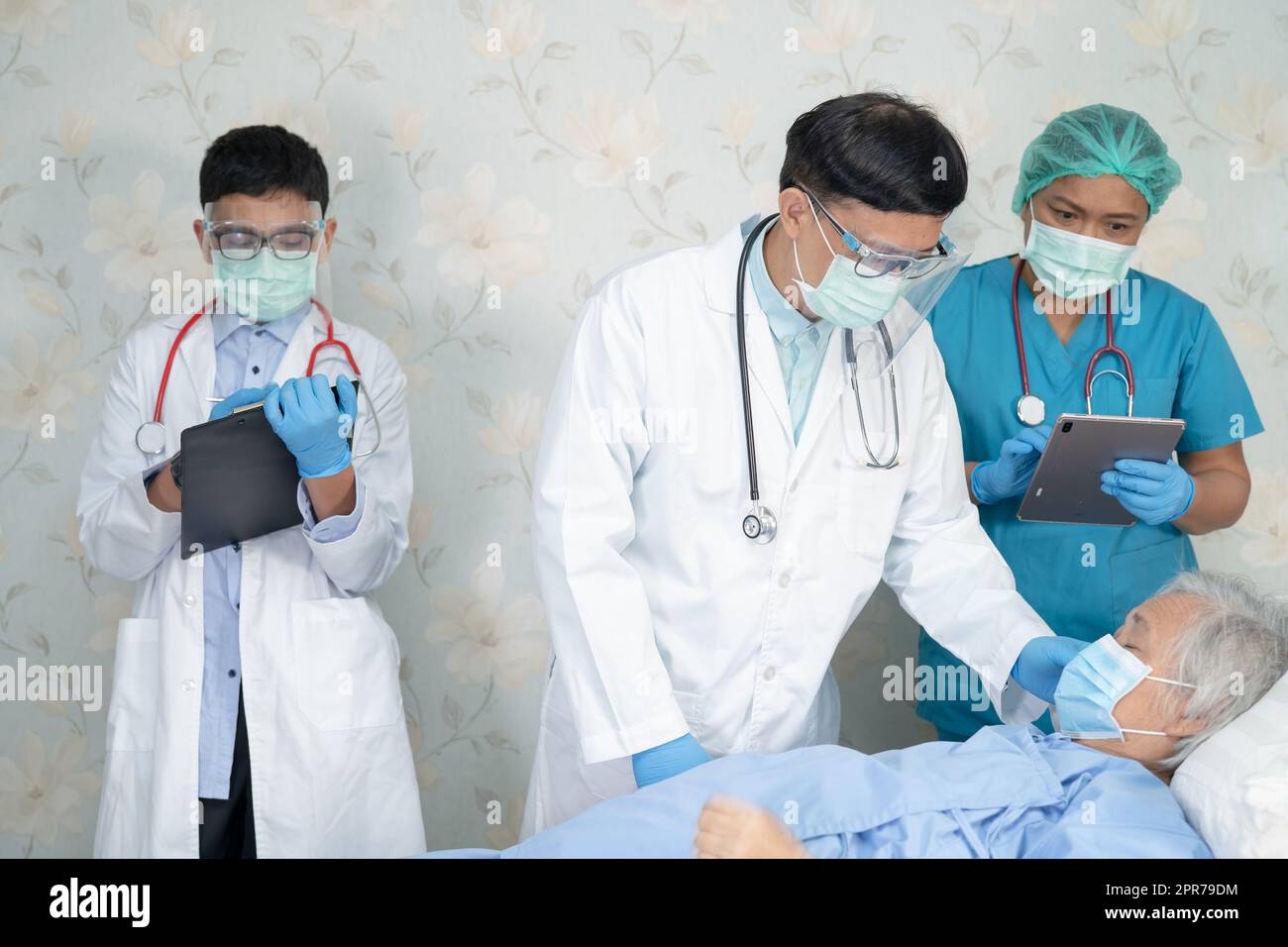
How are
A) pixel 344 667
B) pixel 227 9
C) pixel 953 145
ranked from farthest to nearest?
pixel 227 9 < pixel 344 667 < pixel 953 145

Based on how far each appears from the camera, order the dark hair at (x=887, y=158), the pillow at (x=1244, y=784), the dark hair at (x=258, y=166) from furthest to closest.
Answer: the dark hair at (x=258, y=166)
the dark hair at (x=887, y=158)
the pillow at (x=1244, y=784)

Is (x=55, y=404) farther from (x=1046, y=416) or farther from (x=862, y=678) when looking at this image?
(x=1046, y=416)

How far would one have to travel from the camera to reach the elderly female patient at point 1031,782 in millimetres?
1282

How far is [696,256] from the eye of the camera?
5.20 ft

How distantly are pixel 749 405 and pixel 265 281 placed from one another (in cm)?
77

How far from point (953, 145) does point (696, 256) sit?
0.37 metres

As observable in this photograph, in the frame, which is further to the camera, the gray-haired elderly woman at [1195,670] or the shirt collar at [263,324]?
the shirt collar at [263,324]

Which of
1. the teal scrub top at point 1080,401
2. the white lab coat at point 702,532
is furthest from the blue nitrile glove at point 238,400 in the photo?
the teal scrub top at point 1080,401

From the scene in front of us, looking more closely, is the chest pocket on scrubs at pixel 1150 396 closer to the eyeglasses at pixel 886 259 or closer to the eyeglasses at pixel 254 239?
the eyeglasses at pixel 886 259

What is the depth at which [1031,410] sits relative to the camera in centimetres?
181

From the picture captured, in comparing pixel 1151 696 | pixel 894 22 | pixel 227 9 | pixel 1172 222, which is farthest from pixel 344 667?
pixel 1172 222

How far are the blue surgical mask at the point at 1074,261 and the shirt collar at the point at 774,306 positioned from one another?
463 millimetres

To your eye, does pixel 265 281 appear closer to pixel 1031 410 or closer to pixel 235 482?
pixel 235 482

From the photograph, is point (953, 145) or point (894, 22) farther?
point (894, 22)
